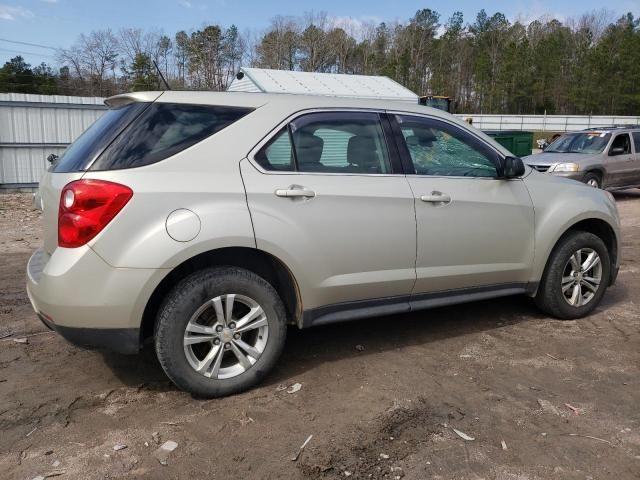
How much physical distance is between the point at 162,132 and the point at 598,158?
12.3 metres

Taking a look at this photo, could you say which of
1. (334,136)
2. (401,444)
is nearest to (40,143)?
(334,136)

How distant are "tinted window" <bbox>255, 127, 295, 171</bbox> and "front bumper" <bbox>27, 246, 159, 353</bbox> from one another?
0.94m

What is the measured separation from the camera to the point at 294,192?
3502 millimetres

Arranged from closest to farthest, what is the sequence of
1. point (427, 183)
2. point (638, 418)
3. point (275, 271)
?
point (638, 418) → point (275, 271) → point (427, 183)

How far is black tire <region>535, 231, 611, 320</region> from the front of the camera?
4.74m

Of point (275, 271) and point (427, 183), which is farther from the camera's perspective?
point (427, 183)

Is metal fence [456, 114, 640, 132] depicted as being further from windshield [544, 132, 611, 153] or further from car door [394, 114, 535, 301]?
car door [394, 114, 535, 301]

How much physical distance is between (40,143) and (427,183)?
1374 centimetres

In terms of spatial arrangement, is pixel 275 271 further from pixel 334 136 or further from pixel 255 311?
pixel 334 136

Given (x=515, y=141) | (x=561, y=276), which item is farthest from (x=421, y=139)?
(x=515, y=141)

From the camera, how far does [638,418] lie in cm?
328

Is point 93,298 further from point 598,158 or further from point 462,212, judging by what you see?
point 598,158

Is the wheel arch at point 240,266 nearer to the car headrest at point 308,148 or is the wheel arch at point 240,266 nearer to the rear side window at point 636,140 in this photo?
the car headrest at point 308,148

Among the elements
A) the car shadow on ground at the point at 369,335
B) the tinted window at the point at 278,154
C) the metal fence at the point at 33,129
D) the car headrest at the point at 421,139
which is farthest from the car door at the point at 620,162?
the metal fence at the point at 33,129
